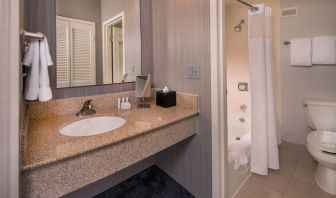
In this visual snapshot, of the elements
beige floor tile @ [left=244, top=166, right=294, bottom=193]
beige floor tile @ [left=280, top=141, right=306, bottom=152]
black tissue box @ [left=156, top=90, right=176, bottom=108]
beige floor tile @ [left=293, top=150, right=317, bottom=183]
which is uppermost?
black tissue box @ [left=156, top=90, right=176, bottom=108]

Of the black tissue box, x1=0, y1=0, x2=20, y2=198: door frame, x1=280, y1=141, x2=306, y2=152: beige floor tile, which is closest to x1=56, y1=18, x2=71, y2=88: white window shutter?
the black tissue box

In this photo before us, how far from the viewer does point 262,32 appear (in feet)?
6.54

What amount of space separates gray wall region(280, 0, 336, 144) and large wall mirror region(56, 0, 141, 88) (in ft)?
6.62

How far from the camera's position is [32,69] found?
88 cm

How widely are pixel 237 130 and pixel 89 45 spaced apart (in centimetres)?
217

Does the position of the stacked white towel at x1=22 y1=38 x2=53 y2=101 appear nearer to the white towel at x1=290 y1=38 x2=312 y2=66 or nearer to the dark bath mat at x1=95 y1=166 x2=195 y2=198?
the dark bath mat at x1=95 y1=166 x2=195 y2=198

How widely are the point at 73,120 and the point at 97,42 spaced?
2.12 ft

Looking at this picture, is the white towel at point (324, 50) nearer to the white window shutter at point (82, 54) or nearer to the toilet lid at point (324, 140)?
the toilet lid at point (324, 140)

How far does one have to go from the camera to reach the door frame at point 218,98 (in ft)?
4.20

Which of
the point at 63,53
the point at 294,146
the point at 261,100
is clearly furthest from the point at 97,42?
the point at 294,146

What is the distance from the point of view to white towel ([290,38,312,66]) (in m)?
2.28

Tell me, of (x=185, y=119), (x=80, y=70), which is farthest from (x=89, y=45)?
(x=185, y=119)

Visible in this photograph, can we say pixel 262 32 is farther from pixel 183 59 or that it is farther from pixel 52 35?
pixel 52 35

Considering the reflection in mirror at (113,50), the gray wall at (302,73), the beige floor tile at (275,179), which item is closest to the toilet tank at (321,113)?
the gray wall at (302,73)
